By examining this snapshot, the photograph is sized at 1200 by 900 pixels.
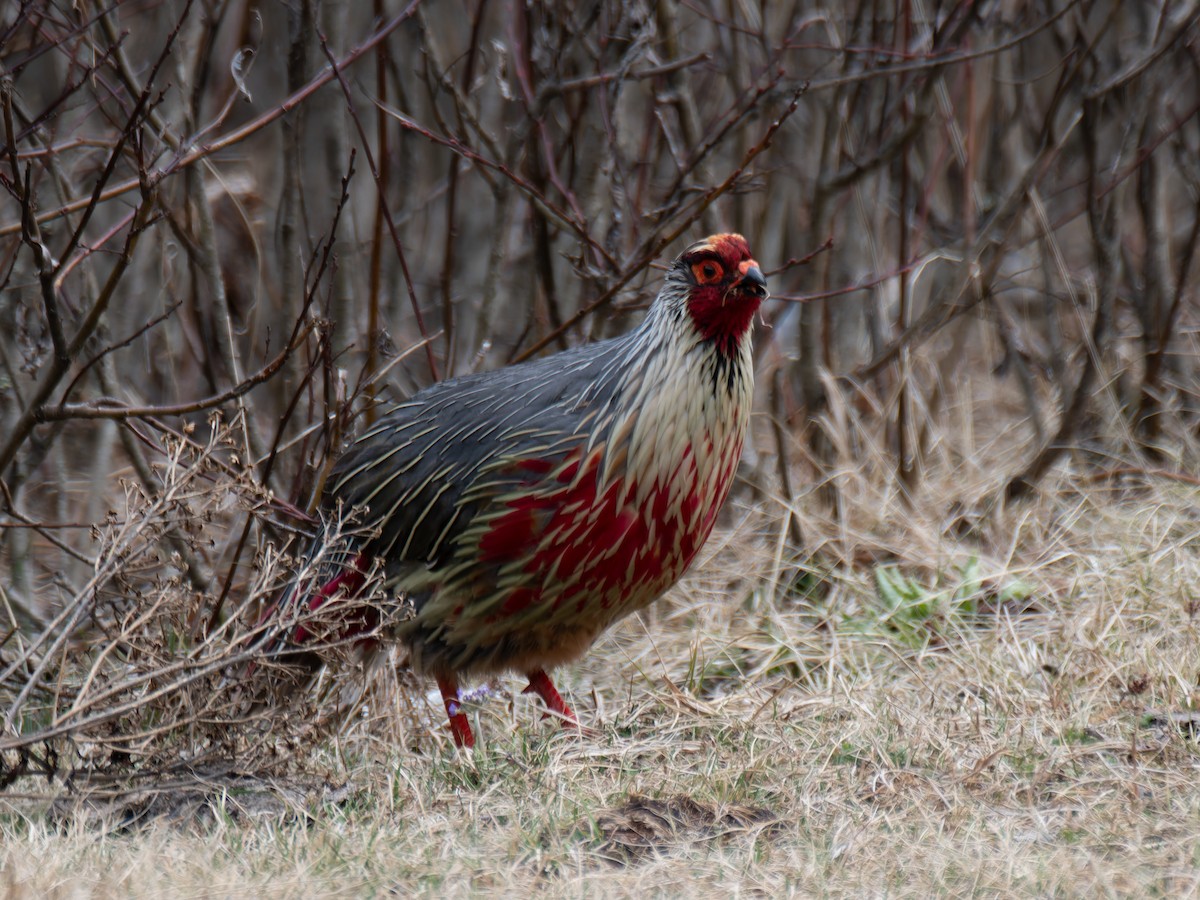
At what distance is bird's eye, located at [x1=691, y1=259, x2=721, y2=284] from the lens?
4.12m

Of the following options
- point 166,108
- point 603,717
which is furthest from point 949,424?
point 166,108

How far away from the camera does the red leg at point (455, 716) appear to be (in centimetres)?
439

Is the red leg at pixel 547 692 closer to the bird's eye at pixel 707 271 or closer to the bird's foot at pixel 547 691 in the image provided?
the bird's foot at pixel 547 691

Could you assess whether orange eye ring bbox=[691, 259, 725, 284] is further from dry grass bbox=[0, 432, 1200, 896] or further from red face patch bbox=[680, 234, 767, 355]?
dry grass bbox=[0, 432, 1200, 896]

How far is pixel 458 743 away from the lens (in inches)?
172

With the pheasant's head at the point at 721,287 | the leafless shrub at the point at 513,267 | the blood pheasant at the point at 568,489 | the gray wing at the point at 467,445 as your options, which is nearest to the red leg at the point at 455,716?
the blood pheasant at the point at 568,489

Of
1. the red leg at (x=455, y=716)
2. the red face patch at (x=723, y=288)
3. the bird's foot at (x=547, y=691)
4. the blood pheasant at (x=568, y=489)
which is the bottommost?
the bird's foot at (x=547, y=691)

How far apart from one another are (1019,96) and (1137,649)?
136 inches

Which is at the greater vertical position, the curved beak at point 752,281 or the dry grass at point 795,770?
the curved beak at point 752,281

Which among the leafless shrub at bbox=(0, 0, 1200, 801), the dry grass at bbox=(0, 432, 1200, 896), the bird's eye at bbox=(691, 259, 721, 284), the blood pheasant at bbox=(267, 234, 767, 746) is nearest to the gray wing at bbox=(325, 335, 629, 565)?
the blood pheasant at bbox=(267, 234, 767, 746)

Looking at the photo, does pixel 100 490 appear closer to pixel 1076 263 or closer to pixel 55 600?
pixel 55 600

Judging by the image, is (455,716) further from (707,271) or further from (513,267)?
(513,267)

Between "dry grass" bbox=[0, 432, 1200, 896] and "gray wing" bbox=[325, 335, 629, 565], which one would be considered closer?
"dry grass" bbox=[0, 432, 1200, 896]

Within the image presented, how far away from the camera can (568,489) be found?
4.10 meters
